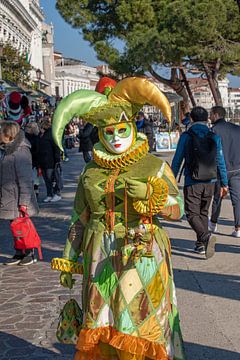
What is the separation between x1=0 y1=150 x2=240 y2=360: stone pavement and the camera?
466 centimetres

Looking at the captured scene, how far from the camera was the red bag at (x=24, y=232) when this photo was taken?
7.07 metres

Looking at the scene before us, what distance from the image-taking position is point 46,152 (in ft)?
40.1

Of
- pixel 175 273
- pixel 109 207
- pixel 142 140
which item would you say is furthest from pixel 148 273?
pixel 175 273

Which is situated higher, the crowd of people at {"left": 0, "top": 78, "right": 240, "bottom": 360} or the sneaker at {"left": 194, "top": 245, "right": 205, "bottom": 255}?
the crowd of people at {"left": 0, "top": 78, "right": 240, "bottom": 360}

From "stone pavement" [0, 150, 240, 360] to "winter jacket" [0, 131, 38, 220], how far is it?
29.0 inches

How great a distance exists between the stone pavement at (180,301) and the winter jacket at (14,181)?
74 cm

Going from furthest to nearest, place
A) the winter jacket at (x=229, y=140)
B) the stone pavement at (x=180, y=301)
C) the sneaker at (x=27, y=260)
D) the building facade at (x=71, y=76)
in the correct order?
the building facade at (x=71, y=76) → the winter jacket at (x=229, y=140) → the sneaker at (x=27, y=260) → the stone pavement at (x=180, y=301)

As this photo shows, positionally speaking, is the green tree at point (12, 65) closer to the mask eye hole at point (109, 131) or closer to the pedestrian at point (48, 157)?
the pedestrian at point (48, 157)

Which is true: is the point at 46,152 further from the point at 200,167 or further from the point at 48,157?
the point at 200,167

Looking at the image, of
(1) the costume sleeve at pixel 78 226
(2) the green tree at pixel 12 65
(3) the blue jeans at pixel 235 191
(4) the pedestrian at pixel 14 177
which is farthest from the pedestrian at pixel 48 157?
(2) the green tree at pixel 12 65

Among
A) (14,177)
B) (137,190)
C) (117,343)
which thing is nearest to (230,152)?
(14,177)

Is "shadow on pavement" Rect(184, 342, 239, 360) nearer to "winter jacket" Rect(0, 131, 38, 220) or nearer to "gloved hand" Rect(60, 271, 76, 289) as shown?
"gloved hand" Rect(60, 271, 76, 289)

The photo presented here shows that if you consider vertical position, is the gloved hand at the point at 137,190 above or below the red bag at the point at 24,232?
above

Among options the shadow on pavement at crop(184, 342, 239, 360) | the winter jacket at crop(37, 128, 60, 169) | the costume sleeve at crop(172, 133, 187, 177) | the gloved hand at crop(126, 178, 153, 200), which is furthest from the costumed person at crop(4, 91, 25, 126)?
the gloved hand at crop(126, 178, 153, 200)
